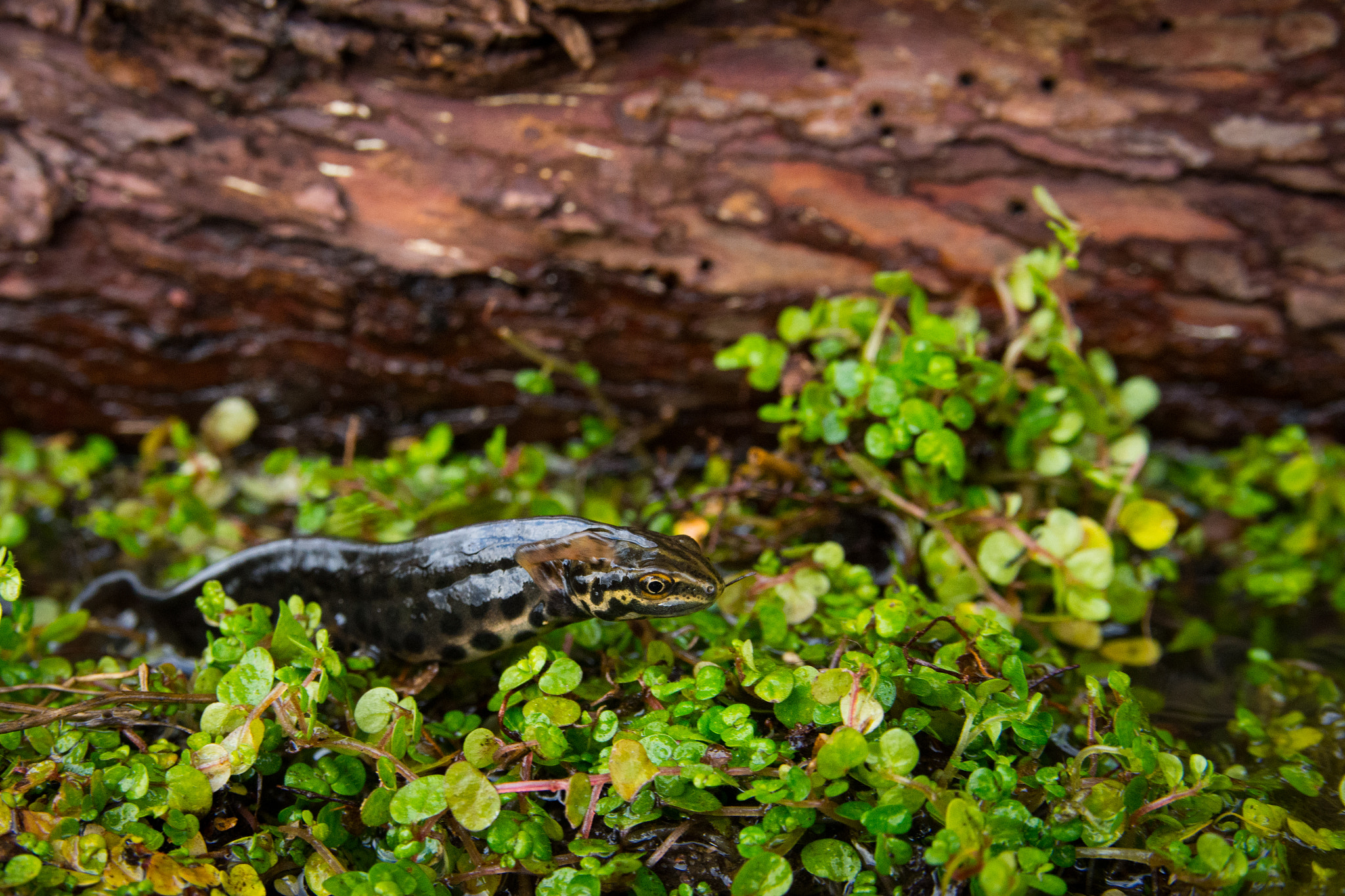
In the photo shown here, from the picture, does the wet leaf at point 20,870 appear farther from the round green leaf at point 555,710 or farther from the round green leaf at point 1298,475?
the round green leaf at point 1298,475

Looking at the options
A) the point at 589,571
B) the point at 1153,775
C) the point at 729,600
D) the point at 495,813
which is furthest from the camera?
the point at 729,600

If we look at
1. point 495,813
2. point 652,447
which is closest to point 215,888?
point 495,813

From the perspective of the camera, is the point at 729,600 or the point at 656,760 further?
the point at 729,600

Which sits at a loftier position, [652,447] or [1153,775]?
[1153,775]

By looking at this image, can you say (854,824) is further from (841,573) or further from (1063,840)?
(841,573)

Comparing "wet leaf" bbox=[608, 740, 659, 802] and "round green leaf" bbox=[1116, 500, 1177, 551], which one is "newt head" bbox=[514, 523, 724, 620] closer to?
"wet leaf" bbox=[608, 740, 659, 802]

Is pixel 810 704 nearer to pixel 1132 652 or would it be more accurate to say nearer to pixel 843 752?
pixel 843 752

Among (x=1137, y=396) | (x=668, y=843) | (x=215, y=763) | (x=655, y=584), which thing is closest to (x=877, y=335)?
(x=1137, y=396)

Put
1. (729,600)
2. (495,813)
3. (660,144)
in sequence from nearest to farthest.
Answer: (495,813), (729,600), (660,144)

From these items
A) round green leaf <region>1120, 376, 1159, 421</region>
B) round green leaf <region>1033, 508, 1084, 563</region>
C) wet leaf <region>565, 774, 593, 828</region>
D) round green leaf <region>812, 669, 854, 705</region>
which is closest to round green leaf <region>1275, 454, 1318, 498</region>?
round green leaf <region>1120, 376, 1159, 421</region>
